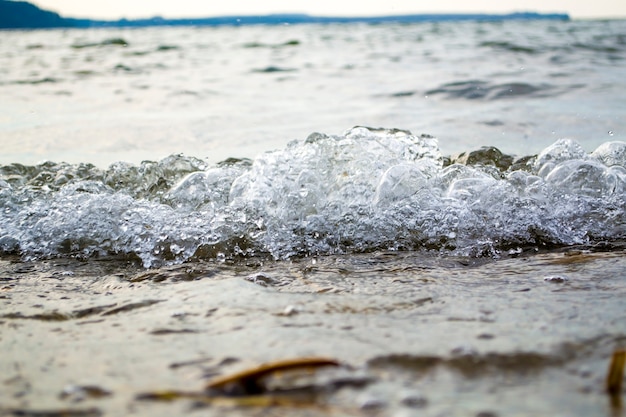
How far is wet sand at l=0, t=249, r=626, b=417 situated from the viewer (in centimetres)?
108

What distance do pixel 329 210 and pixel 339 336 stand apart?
1459 mm

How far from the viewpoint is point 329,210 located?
9.28 feet

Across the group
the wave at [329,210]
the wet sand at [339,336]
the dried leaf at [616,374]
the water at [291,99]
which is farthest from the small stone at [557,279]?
the water at [291,99]

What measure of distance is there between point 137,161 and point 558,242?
3063 mm

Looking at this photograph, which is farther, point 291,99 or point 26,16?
point 26,16

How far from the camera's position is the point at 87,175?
4.03 metres

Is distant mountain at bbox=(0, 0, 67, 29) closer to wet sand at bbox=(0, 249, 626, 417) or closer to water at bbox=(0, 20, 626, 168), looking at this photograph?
water at bbox=(0, 20, 626, 168)

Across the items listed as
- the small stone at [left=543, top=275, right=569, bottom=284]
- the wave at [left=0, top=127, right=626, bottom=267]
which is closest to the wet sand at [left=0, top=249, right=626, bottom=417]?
the small stone at [left=543, top=275, right=569, bottom=284]

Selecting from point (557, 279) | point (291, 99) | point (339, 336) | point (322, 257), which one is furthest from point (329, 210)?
point (291, 99)

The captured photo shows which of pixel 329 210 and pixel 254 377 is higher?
pixel 254 377

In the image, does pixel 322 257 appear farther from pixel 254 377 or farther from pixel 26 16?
pixel 26 16

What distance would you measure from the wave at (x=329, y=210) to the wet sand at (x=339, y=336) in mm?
311

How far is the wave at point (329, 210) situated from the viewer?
2.53 m

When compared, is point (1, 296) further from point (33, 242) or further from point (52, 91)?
point (52, 91)
